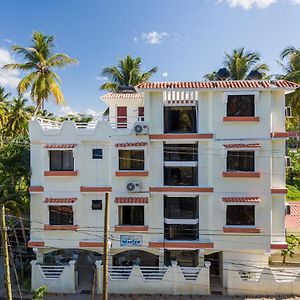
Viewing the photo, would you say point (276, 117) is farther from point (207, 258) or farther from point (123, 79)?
point (123, 79)

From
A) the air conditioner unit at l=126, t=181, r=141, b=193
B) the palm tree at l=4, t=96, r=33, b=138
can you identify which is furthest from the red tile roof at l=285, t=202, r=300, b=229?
the palm tree at l=4, t=96, r=33, b=138

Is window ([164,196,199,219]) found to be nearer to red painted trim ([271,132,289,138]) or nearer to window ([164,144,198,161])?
window ([164,144,198,161])

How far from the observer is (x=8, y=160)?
19969mm

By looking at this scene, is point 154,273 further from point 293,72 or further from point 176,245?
point 293,72

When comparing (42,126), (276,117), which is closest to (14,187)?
(42,126)

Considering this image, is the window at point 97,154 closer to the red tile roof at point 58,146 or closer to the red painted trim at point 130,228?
the red tile roof at point 58,146

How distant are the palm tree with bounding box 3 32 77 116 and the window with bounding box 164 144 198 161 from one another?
14.0m

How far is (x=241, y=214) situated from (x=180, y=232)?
3587 millimetres

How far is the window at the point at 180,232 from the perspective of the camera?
1761 centimetres

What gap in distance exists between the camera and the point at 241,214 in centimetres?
1703

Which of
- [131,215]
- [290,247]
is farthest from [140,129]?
[290,247]

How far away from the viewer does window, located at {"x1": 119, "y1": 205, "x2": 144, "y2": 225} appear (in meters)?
17.7

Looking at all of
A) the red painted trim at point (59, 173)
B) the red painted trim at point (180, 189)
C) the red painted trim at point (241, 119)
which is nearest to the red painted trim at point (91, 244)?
the red painted trim at point (59, 173)

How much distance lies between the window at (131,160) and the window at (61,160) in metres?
2.85
